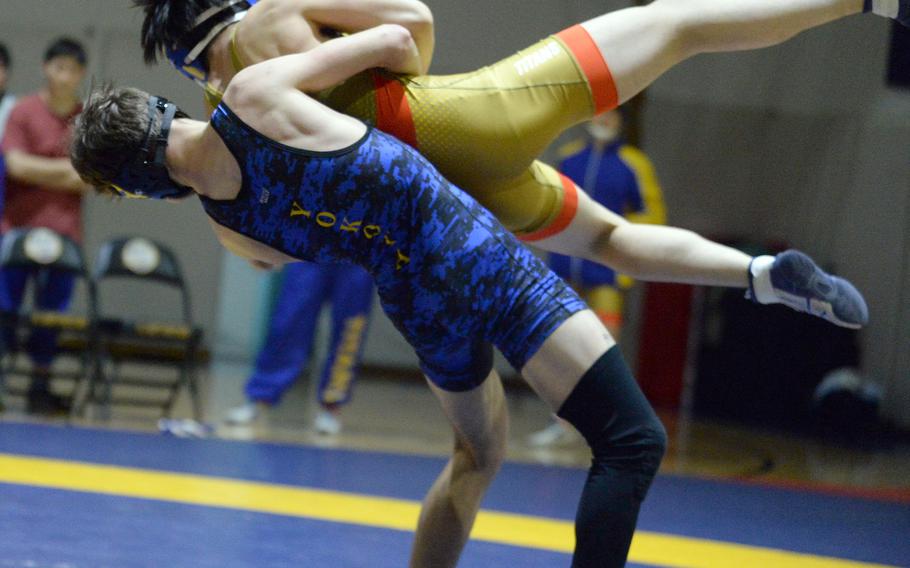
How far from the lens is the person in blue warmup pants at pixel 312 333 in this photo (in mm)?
5020

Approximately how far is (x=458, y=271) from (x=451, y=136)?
1.00 ft

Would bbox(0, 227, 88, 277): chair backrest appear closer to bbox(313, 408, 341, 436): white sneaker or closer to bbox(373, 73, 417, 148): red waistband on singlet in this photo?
bbox(313, 408, 341, 436): white sneaker

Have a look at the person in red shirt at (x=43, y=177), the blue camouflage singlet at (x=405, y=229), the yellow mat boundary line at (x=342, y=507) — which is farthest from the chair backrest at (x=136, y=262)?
the blue camouflage singlet at (x=405, y=229)

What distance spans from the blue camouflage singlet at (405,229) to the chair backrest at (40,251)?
3244 mm

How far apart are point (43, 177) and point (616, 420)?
3819 millimetres

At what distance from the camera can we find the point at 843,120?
301 inches

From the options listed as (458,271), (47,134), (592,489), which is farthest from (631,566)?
(47,134)

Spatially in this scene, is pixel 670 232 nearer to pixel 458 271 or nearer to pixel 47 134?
pixel 458 271

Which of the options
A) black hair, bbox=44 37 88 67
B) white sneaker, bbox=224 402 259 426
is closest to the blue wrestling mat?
white sneaker, bbox=224 402 259 426

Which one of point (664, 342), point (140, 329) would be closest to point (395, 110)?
point (140, 329)

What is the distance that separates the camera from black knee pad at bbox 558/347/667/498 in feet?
6.38

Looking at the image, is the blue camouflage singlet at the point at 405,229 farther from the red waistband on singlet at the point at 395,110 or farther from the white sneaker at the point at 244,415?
the white sneaker at the point at 244,415

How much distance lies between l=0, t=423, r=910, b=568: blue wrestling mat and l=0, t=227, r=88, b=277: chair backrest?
83 cm

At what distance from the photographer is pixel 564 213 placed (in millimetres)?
2436
